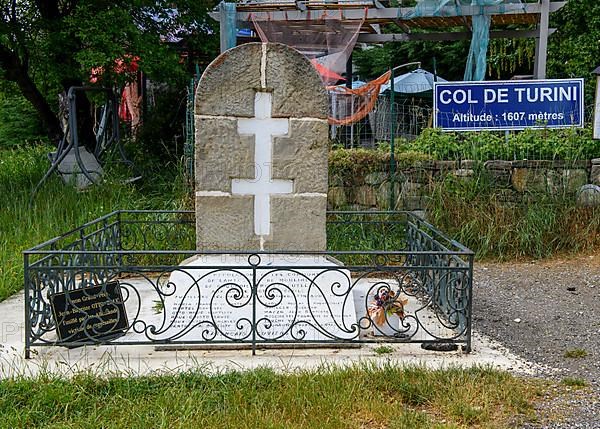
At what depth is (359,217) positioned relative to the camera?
802 cm

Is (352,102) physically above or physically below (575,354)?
above

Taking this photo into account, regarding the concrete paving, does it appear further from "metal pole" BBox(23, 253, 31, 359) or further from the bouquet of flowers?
the bouquet of flowers

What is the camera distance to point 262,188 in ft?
16.2

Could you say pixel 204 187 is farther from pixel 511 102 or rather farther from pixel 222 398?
pixel 511 102

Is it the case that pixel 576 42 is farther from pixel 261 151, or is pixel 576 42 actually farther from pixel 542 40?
pixel 261 151

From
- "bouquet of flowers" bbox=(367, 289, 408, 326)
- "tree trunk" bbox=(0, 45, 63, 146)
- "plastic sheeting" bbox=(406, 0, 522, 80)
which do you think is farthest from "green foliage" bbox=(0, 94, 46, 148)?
"bouquet of flowers" bbox=(367, 289, 408, 326)

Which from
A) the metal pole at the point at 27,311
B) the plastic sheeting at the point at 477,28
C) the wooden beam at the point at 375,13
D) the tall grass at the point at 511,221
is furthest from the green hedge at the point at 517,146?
the metal pole at the point at 27,311

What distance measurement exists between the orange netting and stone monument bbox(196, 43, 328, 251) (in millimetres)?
4058

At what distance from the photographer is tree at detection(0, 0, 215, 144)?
9.31 meters

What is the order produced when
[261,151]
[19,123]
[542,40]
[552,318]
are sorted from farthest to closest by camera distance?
1. [19,123]
2. [542,40]
3. [552,318]
4. [261,151]

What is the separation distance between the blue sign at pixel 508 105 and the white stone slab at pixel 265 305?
4.39m

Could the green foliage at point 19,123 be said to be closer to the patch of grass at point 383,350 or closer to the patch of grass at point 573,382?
the patch of grass at point 383,350

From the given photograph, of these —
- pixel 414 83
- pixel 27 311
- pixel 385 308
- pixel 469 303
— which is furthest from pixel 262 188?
pixel 414 83

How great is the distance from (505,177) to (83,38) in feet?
19.1
